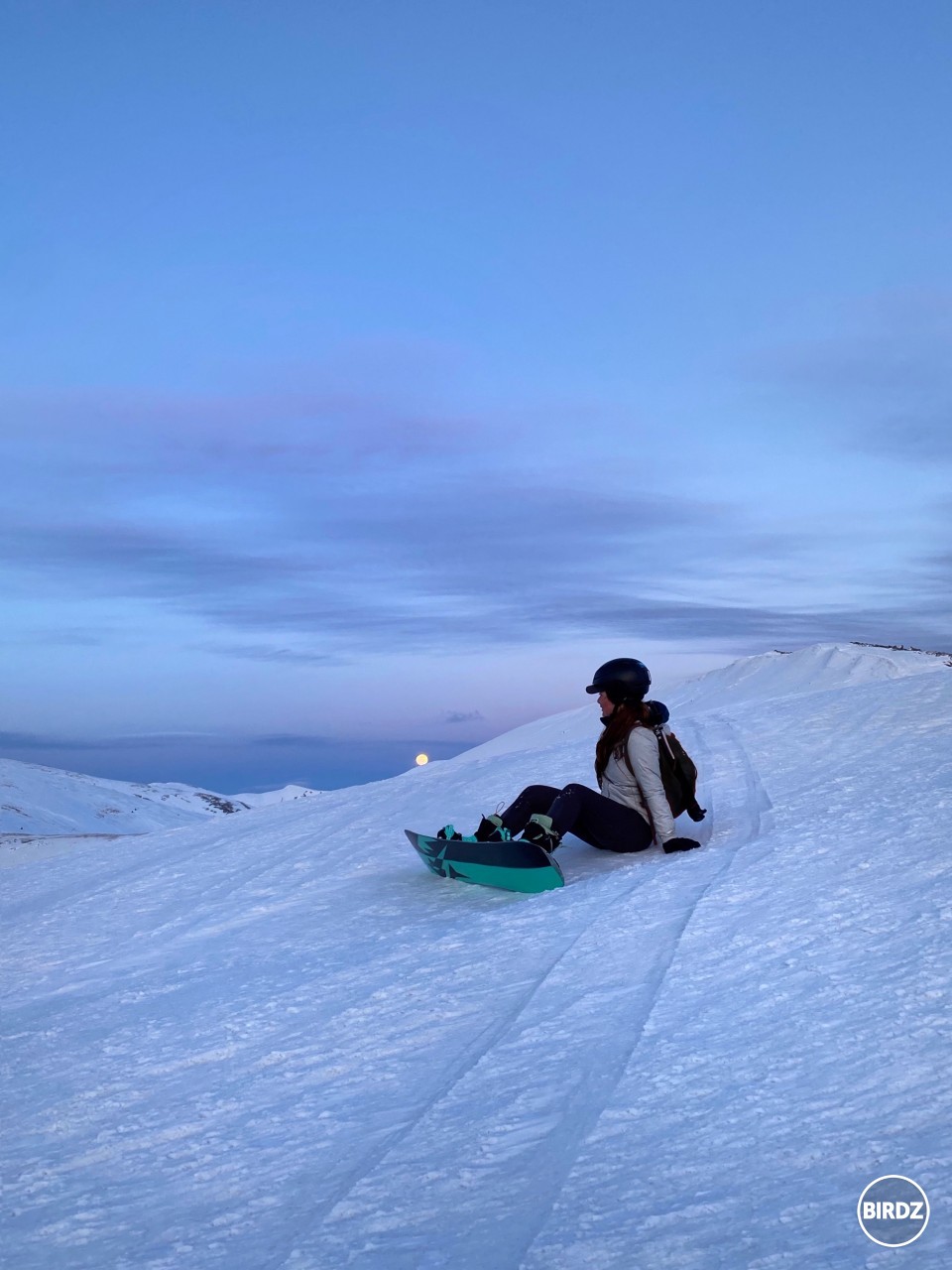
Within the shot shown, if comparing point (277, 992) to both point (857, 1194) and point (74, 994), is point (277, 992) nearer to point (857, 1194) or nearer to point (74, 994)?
point (74, 994)

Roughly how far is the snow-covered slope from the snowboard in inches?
562

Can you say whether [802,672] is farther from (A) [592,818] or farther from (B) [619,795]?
(A) [592,818]

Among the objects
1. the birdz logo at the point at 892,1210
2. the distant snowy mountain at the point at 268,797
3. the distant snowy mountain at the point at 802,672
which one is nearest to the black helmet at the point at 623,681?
the birdz logo at the point at 892,1210

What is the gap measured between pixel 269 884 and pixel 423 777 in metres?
4.18

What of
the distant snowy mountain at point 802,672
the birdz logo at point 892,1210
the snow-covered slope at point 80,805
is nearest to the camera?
the birdz logo at point 892,1210

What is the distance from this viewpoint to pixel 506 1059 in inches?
170

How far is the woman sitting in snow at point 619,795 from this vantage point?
721 cm

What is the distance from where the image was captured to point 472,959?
5.63 metres

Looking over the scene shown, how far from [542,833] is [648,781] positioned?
2.70 ft

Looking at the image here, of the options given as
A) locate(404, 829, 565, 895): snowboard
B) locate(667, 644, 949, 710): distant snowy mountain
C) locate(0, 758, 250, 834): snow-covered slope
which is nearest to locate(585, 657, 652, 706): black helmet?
locate(404, 829, 565, 895): snowboard

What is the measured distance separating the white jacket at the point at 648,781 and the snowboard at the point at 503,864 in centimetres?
74

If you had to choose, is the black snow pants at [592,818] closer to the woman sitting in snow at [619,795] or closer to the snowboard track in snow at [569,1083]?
the woman sitting in snow at [619,795]

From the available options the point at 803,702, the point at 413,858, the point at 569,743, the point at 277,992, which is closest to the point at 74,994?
the point at 277,992

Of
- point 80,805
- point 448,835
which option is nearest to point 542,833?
point 448,835
